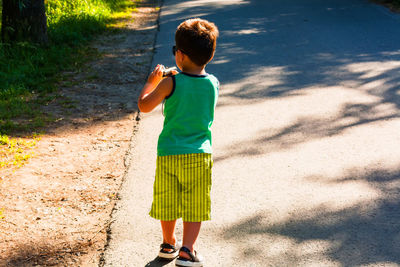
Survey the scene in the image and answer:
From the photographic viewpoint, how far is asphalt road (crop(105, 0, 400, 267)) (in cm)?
305

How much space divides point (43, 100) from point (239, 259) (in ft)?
12.6

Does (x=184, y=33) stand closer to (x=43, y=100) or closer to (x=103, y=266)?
(x=103, y=266)

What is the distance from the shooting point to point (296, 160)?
4340 millimetres

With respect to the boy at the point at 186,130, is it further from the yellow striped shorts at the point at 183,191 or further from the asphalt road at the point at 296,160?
the asphalt road at the point at 296,160

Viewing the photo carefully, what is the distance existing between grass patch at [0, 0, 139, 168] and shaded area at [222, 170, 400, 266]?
2253 mm

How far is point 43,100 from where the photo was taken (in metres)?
5.89

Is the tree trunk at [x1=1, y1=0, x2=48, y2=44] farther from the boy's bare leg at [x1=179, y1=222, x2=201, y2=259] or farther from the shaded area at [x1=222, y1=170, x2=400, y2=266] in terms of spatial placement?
the boy's bare leg at [x1=179, y1=222, x2=201, y2=259]

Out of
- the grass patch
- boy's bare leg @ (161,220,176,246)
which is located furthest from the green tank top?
the grass patch

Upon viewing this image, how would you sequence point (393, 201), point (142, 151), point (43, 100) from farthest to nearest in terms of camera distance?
point (43, 100) → point (142, 151) → point (393, 201)

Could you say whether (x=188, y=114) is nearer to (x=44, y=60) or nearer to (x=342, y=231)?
(x=342, y=231)

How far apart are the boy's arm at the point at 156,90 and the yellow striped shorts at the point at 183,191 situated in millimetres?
313

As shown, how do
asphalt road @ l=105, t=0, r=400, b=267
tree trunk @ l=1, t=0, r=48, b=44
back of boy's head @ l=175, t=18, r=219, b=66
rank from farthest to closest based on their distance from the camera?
1. tree trunk @ l=1, t=0, r=48, b=44
2. asphalt road @ l=105, t=0, r=400, b=267
3. back of boy's head @ l=175, t=18, r=219, b=66

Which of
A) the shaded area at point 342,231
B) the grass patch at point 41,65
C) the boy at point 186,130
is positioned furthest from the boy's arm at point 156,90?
the grass patch at point 41,65

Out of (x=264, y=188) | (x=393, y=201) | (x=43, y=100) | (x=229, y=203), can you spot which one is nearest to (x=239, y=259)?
(x=229, y=203)
